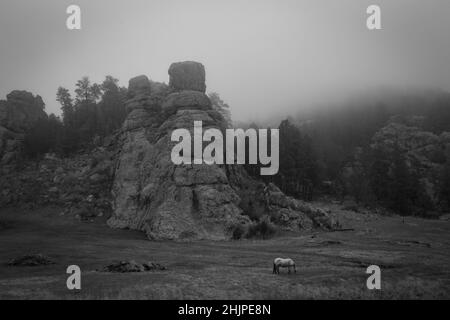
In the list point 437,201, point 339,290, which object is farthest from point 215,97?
point 339,290

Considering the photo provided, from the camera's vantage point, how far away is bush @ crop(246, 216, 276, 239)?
204 feet

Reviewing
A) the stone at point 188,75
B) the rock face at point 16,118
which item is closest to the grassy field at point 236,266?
the stone at point 188,75

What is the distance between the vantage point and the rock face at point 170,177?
63906mm

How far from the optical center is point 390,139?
460ft

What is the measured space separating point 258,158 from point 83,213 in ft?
142

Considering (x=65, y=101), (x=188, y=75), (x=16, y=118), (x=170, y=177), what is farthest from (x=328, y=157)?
(x=16, y=118)

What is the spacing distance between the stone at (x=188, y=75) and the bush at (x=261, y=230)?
123 ft

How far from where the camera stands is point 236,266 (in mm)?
35062

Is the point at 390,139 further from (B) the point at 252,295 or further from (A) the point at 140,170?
(B) the point at 252,295

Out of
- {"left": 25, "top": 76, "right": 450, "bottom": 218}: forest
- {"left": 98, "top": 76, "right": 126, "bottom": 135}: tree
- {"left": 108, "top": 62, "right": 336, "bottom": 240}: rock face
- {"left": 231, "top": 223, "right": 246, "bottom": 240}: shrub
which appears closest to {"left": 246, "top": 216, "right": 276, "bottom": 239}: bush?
{"left": 231, "top": 223, "right": 246, "bottom": 240}: shrub

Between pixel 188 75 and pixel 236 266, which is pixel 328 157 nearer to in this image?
pixel 188 75

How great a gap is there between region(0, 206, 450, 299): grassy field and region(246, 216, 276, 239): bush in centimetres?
285

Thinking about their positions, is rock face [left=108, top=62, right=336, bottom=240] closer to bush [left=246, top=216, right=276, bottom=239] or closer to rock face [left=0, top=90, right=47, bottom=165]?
bush [left=246, top=216, right=276, bottom=239]

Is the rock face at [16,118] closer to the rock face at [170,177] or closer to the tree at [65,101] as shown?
the tree at [65,101]
